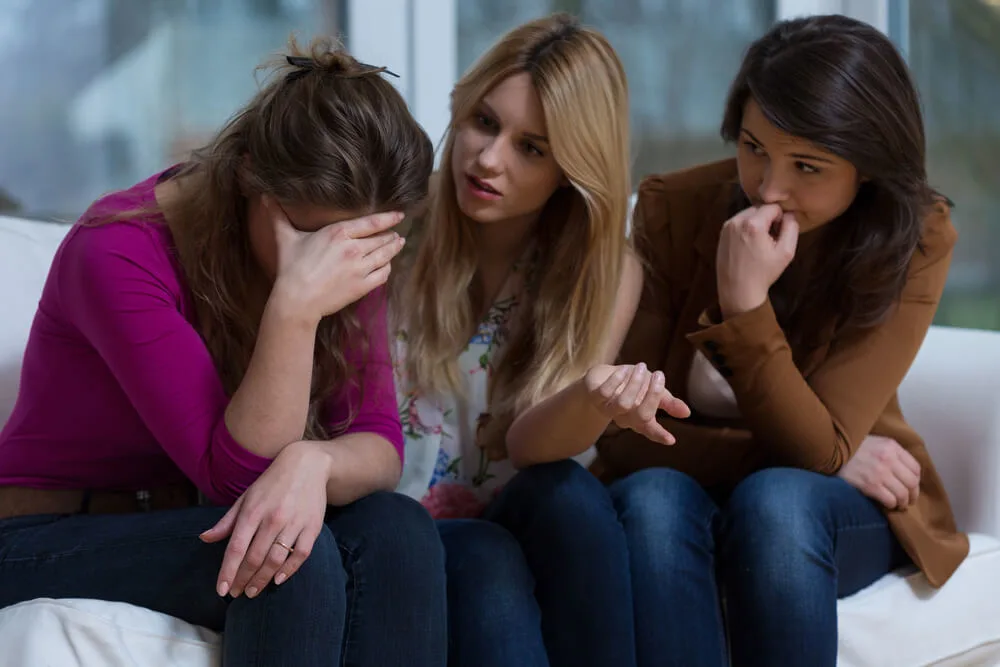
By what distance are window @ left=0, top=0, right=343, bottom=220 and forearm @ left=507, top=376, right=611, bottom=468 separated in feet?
3.25

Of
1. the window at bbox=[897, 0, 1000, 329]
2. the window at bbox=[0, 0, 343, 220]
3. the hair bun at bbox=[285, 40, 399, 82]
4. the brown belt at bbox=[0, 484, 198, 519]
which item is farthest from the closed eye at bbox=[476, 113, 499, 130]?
the window at bbox=[897, 0, 1000, 329]

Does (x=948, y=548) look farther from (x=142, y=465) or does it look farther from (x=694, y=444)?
(x=142, y=465)

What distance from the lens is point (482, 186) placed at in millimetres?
1425

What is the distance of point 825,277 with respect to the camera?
155 cm

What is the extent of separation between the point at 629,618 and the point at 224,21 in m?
1.46

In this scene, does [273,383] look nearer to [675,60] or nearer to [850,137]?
[850,137]

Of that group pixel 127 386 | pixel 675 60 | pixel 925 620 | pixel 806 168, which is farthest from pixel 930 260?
pixel 675 60

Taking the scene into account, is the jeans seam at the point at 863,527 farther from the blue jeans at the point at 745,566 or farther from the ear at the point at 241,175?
the ear at the point at 241,175

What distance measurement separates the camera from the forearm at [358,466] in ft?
3.90

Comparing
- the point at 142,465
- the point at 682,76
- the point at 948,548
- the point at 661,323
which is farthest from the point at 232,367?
the point at 682,76

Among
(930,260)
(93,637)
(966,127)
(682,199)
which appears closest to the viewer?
(93,637)

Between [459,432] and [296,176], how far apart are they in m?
0.52

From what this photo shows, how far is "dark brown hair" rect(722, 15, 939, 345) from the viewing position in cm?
139

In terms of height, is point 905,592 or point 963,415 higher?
point 963,415
